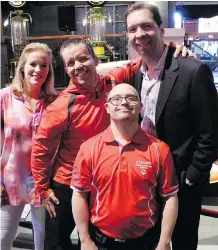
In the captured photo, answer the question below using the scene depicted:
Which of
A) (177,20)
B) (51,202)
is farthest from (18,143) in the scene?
(177,20)

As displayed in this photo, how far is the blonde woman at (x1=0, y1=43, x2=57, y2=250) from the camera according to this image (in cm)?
205

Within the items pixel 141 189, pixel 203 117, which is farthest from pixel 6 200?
pixel 203 117

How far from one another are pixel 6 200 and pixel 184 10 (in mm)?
10411

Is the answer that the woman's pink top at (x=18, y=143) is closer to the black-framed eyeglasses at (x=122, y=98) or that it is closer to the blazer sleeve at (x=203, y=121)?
the black-framed eyeglasses at (x=122, y=98)

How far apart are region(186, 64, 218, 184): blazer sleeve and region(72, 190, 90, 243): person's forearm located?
21.7 inches

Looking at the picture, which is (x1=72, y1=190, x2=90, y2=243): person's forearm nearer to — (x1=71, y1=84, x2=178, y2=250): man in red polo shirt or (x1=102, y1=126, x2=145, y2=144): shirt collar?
(x1=71, y1=84, x2=178, y2=250): man in red polo shirt

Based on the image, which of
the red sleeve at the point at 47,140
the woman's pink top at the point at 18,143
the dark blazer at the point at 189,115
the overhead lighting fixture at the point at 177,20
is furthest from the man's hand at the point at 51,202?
the overhead lighting fixture at the point at 177,20

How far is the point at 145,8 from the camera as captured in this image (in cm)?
170

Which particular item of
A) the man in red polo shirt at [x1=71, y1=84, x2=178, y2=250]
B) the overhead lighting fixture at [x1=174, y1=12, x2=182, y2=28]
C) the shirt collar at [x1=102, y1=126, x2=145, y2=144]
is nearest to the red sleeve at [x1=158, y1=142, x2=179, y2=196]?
the man in red polo shirt at [x1=71, y1=84, x2=178, y2=250]

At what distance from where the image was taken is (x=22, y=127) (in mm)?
2041

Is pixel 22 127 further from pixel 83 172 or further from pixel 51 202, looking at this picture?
pixel 83 172

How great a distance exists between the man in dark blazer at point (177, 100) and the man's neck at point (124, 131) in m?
0.23

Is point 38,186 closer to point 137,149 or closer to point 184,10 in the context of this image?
point 137,149

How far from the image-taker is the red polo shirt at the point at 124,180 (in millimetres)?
1537
